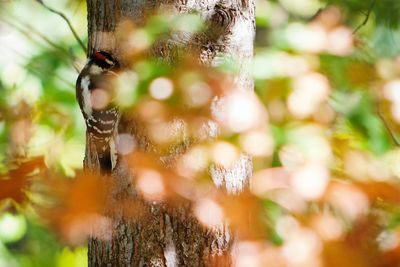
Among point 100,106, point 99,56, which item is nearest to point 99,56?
point 99,56

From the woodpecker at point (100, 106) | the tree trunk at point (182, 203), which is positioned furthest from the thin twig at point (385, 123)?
the woodpecker at point (100, 106)

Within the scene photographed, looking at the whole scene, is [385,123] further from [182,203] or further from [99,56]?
[99,56]

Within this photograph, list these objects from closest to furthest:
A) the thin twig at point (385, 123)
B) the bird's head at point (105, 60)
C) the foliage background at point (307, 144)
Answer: the foliage background at point (307, 144)
the thin twig at point (385, 123)
the bird's head at point (105, 60)

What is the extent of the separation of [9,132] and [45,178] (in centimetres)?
22

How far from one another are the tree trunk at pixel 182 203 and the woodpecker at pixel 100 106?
0.07 meters

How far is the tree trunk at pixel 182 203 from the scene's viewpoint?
187cm

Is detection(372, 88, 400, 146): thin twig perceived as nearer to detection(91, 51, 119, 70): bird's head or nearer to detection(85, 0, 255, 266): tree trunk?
detection(85, 0, 255, 266): tree trunk

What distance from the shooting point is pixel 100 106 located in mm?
2180

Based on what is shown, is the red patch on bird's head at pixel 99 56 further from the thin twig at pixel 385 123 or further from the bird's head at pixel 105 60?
the thin twig at pixel 385 123

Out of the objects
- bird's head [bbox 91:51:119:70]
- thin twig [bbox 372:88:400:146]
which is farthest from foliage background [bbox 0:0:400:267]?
bird's head [bbox 91:51:119:70]

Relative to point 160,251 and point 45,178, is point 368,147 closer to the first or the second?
point 160,251

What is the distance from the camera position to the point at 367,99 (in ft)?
6.19

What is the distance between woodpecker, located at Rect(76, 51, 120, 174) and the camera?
2023 mm

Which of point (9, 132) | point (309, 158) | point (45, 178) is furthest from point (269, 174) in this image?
point (9, 132)
